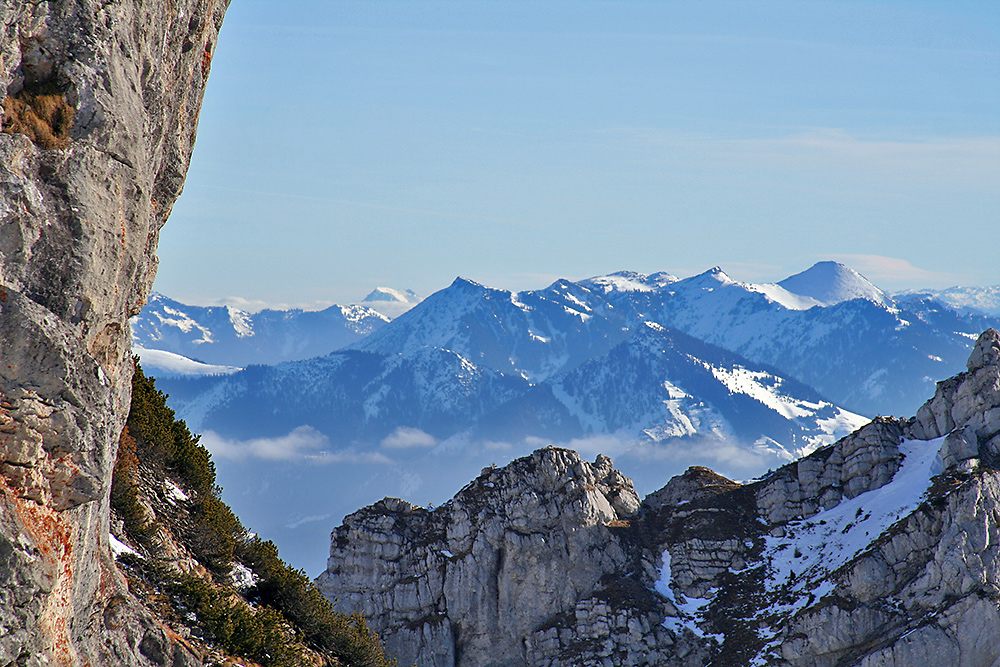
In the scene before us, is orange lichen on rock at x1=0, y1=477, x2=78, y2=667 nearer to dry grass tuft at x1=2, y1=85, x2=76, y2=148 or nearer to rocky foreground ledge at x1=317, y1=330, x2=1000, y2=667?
dry grass tuft at x1=2, y1=85, x2=76, y2=148

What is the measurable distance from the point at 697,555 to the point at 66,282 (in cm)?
8502

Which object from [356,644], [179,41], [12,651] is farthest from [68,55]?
[356,644]

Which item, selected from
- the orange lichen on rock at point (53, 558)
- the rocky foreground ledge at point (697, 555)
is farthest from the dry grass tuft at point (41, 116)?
the rocky foreground ledge at point (697, 555)

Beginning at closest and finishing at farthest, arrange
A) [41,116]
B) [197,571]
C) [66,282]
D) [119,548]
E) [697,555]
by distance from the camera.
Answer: [41,116] < [66,282] < [119,548] < [197,571] < [697,555]

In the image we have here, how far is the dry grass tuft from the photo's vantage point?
19578mm

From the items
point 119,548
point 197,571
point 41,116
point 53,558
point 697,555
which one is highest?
point 697,555

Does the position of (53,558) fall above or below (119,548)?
below

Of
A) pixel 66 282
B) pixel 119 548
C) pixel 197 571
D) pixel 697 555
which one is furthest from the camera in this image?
pixel 697 555

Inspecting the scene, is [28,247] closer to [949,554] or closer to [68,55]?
[68,55]

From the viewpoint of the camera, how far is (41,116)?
20031 millimetres

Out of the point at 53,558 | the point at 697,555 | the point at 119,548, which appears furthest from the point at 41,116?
the point at 697,555

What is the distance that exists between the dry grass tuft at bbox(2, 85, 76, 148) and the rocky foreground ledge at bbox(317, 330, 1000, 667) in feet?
240

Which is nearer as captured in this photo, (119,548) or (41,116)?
(41,116)

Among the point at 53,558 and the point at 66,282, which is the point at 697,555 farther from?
the point at 66,282
